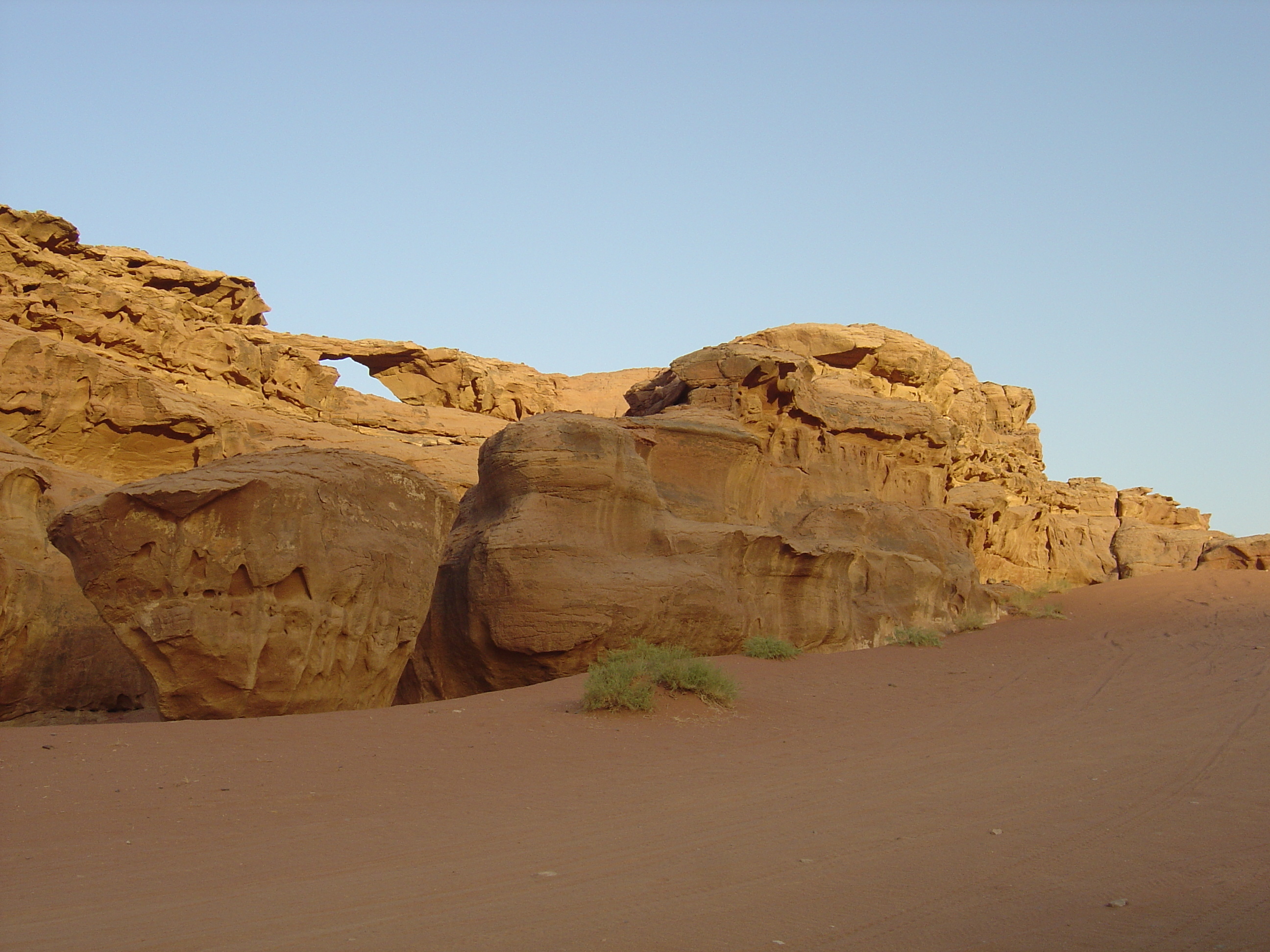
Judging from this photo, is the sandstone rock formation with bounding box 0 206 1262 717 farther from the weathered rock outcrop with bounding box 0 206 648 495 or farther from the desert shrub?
the desert shrub

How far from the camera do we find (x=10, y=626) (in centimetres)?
939

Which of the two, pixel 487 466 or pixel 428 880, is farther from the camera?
pixel 487 466

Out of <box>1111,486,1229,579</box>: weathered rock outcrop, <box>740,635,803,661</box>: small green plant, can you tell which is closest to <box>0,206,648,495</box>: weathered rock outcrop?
<box>740,635,803,661</box>: small green plant

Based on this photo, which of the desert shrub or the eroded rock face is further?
the eroded rock face

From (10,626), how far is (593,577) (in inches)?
226

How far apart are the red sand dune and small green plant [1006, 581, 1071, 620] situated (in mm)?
7919

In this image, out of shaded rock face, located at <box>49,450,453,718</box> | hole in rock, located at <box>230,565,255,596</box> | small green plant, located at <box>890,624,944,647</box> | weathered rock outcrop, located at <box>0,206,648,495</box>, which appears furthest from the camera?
weathered rock outcrop, located at <box>0,206,648,495</box>

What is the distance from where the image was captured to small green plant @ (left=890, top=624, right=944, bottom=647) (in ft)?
46.2

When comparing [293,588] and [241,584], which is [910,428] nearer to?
[293,588]

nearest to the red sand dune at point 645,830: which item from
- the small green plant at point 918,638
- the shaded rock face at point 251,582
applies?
the shaded rock face at point 251,582

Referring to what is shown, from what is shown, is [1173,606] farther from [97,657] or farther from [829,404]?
[97,657]

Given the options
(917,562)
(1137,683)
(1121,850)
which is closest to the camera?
(1121,850)

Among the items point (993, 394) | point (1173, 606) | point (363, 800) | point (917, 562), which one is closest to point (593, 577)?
point (363, 800)

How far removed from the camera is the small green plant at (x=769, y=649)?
11.6m
